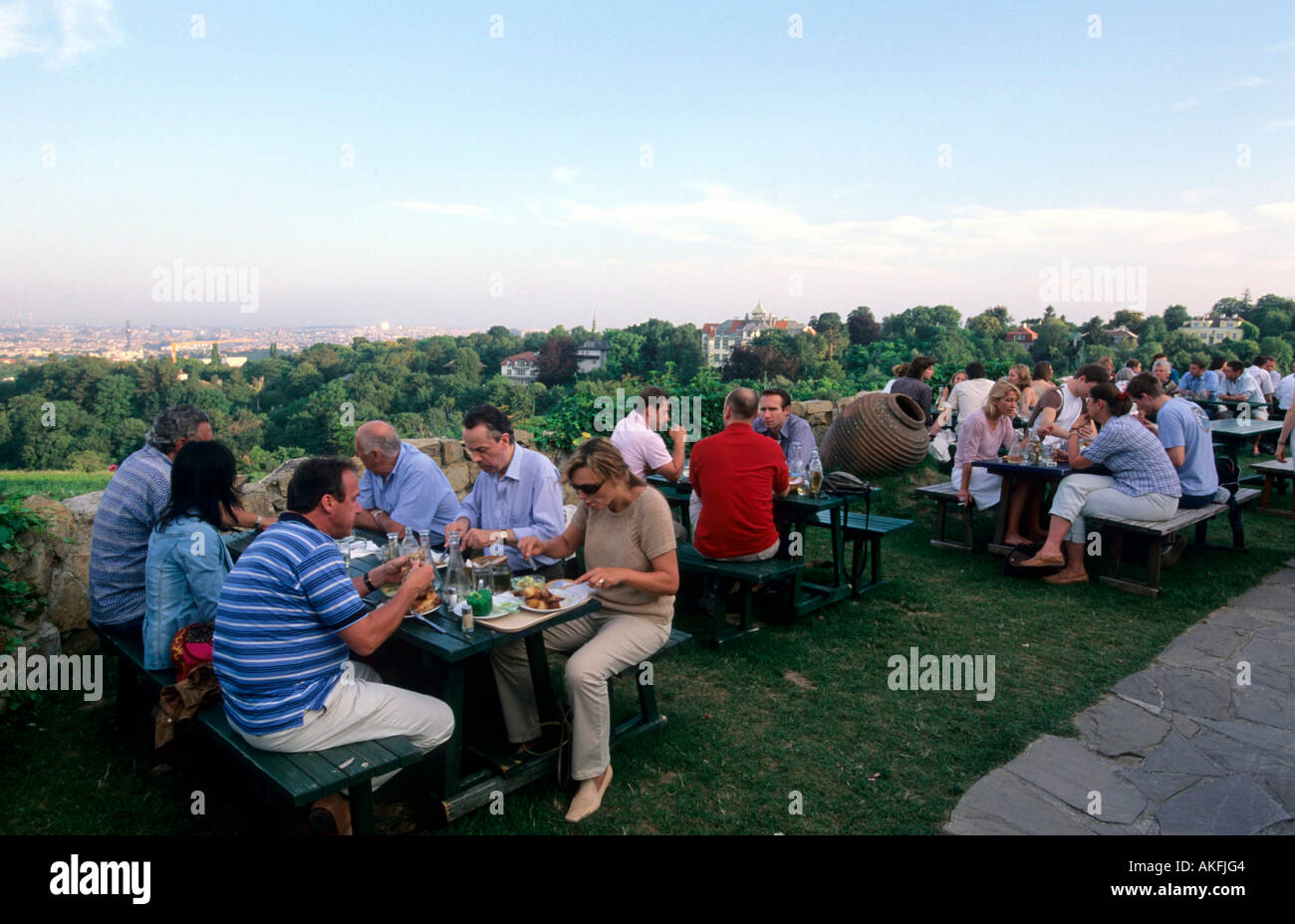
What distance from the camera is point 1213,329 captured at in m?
37.5

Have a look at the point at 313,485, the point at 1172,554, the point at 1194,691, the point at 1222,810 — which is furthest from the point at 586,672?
the point at 1172,554

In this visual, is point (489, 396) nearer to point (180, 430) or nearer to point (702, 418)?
point (702, 418)

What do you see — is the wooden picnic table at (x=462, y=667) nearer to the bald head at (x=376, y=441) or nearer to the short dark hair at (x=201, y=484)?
the short dark hair at (x=201, y=484)

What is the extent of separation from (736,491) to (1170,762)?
239 cm

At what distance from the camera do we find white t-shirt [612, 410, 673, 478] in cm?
547

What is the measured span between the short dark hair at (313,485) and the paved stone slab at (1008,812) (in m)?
2.59

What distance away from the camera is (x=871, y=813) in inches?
117

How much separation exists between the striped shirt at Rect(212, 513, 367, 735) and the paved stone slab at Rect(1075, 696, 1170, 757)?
3.31m

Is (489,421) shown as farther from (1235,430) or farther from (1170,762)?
(1235,430)

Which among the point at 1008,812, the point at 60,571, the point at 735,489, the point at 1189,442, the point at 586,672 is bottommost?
the point at 1008,812

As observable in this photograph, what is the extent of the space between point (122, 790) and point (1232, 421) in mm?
11510

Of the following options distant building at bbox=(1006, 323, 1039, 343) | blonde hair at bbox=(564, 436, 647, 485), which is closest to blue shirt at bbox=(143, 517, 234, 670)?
blonde hair at bbox=(564, 436, 647, 485)

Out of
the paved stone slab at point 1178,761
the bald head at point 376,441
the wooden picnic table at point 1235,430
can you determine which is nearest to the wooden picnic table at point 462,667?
the bald head at point 376,441
